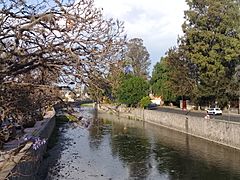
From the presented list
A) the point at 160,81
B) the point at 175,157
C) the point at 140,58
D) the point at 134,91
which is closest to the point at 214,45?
the point at 134,91

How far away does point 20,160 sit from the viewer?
13.2 m

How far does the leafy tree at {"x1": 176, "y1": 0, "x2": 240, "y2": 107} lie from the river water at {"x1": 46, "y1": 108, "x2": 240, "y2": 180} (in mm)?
12689

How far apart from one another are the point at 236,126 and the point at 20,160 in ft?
60.5

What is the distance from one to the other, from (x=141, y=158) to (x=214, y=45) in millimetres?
26263

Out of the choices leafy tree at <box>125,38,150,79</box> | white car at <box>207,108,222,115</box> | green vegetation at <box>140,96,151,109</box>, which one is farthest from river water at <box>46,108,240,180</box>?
leafy tree at <box>125,38,150,79</box>

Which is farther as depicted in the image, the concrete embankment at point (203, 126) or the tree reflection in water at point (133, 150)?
the concrete embankment at point (203, 126)

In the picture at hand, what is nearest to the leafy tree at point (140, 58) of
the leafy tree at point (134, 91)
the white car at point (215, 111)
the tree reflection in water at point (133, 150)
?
the leafy tree at point (134, 91)

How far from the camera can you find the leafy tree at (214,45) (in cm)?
4725

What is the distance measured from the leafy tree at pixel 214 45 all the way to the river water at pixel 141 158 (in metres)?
12.7

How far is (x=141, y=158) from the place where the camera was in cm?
2589

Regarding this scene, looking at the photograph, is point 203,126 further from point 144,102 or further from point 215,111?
point 144,102

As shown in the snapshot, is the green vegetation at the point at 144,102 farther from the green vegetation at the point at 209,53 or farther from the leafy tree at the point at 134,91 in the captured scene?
the green vegetation at the point at 209,53

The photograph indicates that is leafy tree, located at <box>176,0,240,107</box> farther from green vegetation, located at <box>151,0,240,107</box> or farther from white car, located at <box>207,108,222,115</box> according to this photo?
white car, located at <box>207,108,222,115</box>

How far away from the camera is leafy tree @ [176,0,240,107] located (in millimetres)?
47250
